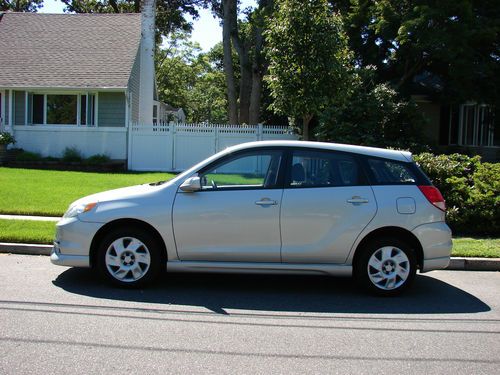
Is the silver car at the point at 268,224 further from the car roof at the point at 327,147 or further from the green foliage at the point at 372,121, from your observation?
the green foliage at the point at 372,121

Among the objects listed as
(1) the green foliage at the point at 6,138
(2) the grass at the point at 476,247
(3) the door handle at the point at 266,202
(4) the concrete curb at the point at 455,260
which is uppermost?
(1) the green foliage at the point at 6,138

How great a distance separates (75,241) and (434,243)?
4160mm

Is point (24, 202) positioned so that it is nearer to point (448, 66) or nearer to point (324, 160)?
point (324, 160)

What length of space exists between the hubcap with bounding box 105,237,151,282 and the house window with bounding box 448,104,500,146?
19.8 meters

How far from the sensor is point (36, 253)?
8430mm

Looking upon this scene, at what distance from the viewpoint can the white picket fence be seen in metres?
21.0

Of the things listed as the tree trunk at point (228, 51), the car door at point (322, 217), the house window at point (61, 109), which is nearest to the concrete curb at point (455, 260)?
the car door at point (322, 217)

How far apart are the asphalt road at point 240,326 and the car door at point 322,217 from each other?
0.56m

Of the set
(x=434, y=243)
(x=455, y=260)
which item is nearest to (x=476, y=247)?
(x=455, y=260)

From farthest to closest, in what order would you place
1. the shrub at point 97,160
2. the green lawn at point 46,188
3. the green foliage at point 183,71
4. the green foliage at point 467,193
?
the green foliage at point 183,71
the shrub at point 97,160
the green lawn at point 46,188
the green foliage at point 467,193

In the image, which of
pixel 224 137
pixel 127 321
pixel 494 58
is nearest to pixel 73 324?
pixel 127 321

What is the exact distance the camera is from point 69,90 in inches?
878

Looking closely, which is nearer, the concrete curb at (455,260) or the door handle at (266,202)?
the door handle at (266,202)

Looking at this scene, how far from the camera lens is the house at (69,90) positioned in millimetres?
22062
